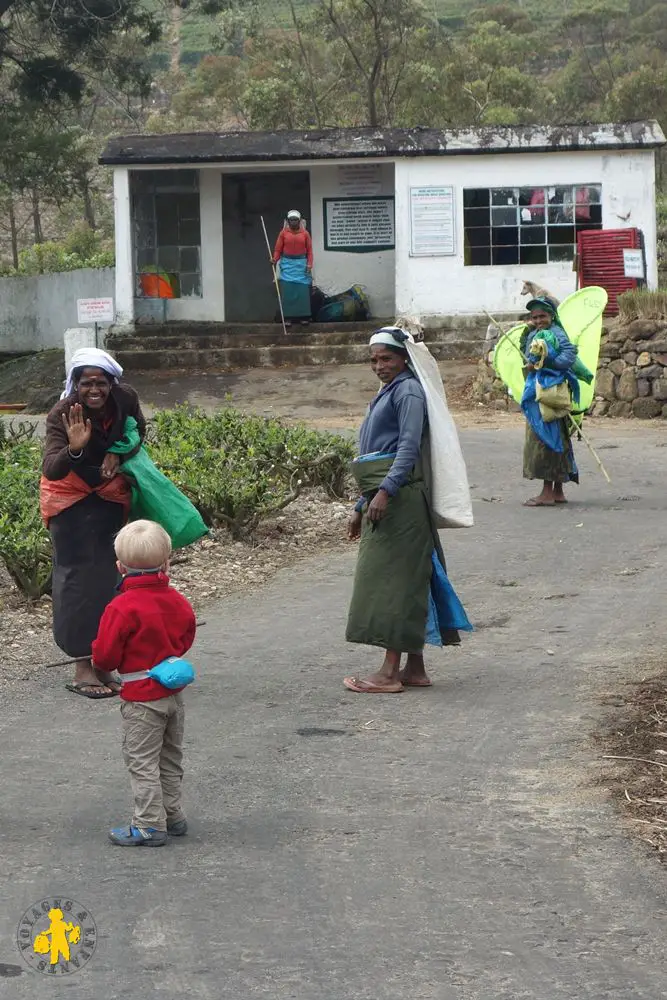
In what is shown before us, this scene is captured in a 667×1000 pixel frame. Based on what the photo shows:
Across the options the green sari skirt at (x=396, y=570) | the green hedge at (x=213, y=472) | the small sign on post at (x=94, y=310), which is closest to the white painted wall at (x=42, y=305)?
the small sign on post at (x=94, y=310)

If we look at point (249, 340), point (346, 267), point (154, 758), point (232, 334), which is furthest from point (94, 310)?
point (154, 758)

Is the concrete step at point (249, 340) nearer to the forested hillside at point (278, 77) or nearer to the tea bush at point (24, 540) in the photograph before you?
the forested hillside at point (278, 77)

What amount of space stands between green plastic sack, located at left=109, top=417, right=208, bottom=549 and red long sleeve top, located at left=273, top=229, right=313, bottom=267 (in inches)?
695

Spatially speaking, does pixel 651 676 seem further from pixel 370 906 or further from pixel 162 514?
pixel 370 906

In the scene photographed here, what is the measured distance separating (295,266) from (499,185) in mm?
3635

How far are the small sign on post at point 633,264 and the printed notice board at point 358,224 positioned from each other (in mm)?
4604

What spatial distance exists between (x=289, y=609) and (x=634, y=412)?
1155 centimetres

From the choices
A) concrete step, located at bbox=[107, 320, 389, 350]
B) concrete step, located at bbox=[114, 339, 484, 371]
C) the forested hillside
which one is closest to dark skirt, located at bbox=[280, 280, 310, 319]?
concrete step, located at bbox=[107, 320, 389, 350]

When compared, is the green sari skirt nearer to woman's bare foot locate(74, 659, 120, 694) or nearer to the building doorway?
woman's bare foot locate(74, 659, 120, 694)

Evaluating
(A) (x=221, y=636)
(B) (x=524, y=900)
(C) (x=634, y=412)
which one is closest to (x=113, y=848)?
(B) (x=524, y=900)

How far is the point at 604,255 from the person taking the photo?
24.6 metres

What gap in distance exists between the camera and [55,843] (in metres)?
5.04

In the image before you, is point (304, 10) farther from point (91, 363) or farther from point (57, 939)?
point (57, 939)

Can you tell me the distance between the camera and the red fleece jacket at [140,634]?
5121 millimetres
